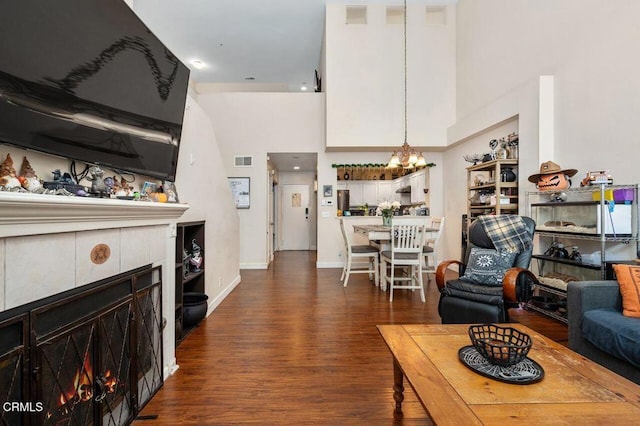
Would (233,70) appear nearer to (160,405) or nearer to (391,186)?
(391,186)

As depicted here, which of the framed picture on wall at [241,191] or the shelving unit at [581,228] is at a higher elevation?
the framed picture on wall at [241,191]

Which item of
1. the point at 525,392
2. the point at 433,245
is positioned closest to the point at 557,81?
the point at 433,245

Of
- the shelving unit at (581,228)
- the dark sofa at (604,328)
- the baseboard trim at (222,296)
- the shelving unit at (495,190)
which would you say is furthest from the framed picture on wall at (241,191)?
the dark sofa at (604,328)

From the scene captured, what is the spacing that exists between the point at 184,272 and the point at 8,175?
1.81 meters

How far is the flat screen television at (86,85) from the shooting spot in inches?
45.1

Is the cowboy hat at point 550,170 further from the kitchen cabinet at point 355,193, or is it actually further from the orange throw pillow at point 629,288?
the kitchen cabinet at point 355,193

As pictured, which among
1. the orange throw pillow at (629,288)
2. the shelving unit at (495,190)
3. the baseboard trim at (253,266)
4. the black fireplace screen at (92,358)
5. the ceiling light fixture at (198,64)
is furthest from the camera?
the ceiling light fixture at (198,64)

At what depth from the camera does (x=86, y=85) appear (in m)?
1.48

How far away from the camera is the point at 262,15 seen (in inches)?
213

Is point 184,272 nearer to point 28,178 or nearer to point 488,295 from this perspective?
point 28,178

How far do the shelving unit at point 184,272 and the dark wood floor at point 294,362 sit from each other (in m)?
0.19

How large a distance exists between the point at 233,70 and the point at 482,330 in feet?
25.2

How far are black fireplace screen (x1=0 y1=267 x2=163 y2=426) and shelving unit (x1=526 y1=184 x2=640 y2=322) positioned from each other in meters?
3.51

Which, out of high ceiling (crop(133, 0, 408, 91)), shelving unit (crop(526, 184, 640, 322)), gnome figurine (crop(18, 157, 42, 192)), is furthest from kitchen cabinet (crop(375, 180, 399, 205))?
gnome figurine (crop(18, 157, 42, 192))
